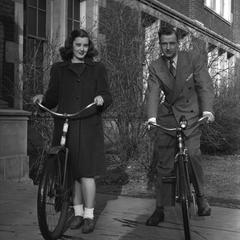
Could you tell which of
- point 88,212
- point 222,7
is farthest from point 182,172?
point 222,7

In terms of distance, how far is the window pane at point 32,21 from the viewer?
11062mm

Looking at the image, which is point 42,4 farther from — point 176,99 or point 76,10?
point 176,99

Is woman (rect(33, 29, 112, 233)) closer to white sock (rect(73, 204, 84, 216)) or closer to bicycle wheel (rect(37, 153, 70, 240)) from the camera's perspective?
white sock (rect(73, 204, 84, 216))

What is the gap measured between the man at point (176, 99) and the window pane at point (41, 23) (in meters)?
6.44

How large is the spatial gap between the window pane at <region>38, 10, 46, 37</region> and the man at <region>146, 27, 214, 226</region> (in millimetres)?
6443

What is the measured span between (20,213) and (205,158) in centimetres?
720

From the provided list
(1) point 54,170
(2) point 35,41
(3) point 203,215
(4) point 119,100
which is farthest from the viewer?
(2) point 35,41

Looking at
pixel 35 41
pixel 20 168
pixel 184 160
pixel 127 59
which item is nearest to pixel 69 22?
pixel 35 41

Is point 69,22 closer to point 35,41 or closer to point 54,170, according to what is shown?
point 35,41

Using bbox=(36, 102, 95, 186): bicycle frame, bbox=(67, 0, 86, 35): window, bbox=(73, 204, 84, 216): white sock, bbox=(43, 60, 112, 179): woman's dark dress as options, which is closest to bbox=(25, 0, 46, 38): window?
bbox=(67, 0, 86, 35): window

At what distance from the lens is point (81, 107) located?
5000 millimetres

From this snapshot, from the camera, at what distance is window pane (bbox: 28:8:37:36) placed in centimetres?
1106

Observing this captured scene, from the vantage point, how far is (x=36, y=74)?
→ 8422 millimetres

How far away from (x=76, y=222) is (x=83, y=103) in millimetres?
1135
